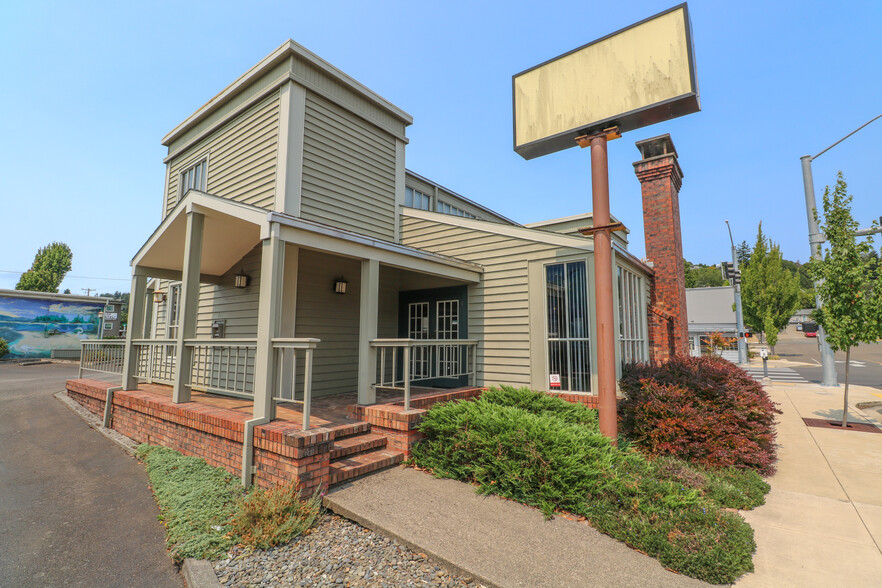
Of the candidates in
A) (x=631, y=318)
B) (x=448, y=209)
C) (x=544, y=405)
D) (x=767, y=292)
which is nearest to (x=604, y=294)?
(x=544, y=405)

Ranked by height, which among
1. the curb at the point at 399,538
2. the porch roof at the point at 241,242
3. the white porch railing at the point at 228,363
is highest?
the porch roof at the point at 241,242

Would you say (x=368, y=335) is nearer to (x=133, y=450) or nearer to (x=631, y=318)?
(x=133, y=450)

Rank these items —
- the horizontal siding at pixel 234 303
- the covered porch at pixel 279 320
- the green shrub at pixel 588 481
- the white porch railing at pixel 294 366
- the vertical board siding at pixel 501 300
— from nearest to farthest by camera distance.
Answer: the green shrub at pixel 588 481
the white porch railing at pixel 294 366
the covered porch at pixel 279 320
the vertical board siding at pixel 501 300
the horizontal siding at pixel 234 303

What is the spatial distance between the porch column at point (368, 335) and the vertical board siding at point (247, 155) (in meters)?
2.51

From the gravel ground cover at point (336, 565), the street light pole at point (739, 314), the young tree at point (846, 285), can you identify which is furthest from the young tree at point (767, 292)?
the gravel ground cover at point (336, 565)

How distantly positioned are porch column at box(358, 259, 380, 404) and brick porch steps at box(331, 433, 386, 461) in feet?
2.05

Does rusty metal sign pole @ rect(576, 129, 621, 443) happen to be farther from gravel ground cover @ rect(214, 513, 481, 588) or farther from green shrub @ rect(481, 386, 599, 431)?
gravel ground cover @ rect(214, 513, 481, 588)

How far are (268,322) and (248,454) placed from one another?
5.01ft

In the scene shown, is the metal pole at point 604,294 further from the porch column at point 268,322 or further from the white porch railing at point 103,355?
the white porch railing at point 103,355

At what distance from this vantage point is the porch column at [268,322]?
4727mm

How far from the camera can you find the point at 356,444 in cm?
495

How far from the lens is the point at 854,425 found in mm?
7773

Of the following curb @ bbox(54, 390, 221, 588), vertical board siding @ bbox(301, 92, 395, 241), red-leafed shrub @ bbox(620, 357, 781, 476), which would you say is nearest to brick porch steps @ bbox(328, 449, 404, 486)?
curb @ bbox(54, 390, 221, 588)

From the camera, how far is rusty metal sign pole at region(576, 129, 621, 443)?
5309 mm
